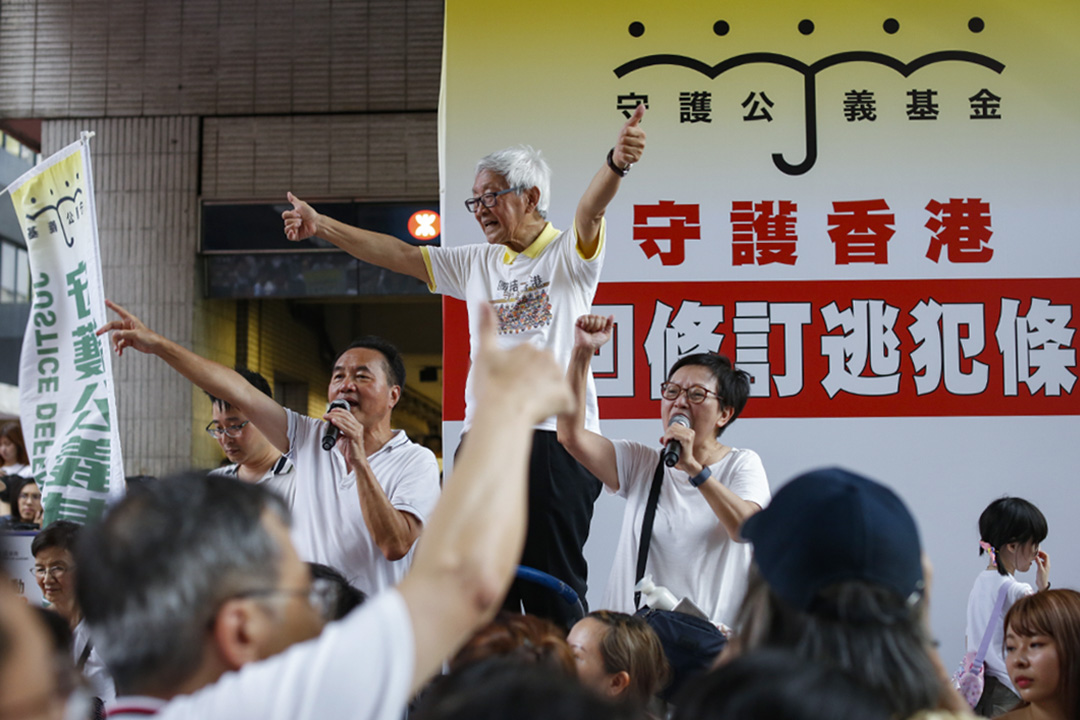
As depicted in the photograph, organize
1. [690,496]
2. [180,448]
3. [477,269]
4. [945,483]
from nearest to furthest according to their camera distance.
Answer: [690,496]
[477,269]
[945,483]
[180,448]

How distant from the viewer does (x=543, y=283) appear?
10.4 ft

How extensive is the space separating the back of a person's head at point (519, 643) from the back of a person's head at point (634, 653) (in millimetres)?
469

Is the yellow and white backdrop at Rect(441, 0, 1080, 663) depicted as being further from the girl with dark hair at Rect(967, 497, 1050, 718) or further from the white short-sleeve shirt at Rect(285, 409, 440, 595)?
the white short-sleeve shirt at Rect(285, 409, 440, 595)

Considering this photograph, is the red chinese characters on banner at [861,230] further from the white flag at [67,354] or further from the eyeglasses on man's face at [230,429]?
the white flag at [67,354]

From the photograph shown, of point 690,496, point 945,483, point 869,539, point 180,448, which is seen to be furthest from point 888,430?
point 180,448

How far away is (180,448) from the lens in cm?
753

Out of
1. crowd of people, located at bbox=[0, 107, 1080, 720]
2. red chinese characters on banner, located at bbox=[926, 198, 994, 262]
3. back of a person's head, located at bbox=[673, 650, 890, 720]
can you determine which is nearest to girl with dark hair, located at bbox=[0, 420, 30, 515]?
crowd of people, located at bbox=[0, 107, 1080, 720]

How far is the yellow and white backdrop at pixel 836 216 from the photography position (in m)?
4.44

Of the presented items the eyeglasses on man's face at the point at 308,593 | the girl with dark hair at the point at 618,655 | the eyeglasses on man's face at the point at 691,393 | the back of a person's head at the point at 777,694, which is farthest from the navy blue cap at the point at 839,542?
the eyeglasses on man's face at the point at 691,393

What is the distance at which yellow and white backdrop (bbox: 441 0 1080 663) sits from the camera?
4.44 meters

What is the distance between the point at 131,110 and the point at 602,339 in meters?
6.08

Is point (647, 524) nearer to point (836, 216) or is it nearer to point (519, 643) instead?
point (519, 643)

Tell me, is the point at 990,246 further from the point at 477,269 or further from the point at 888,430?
the point at 477,269

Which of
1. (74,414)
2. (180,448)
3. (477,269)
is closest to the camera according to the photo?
(477,269)
